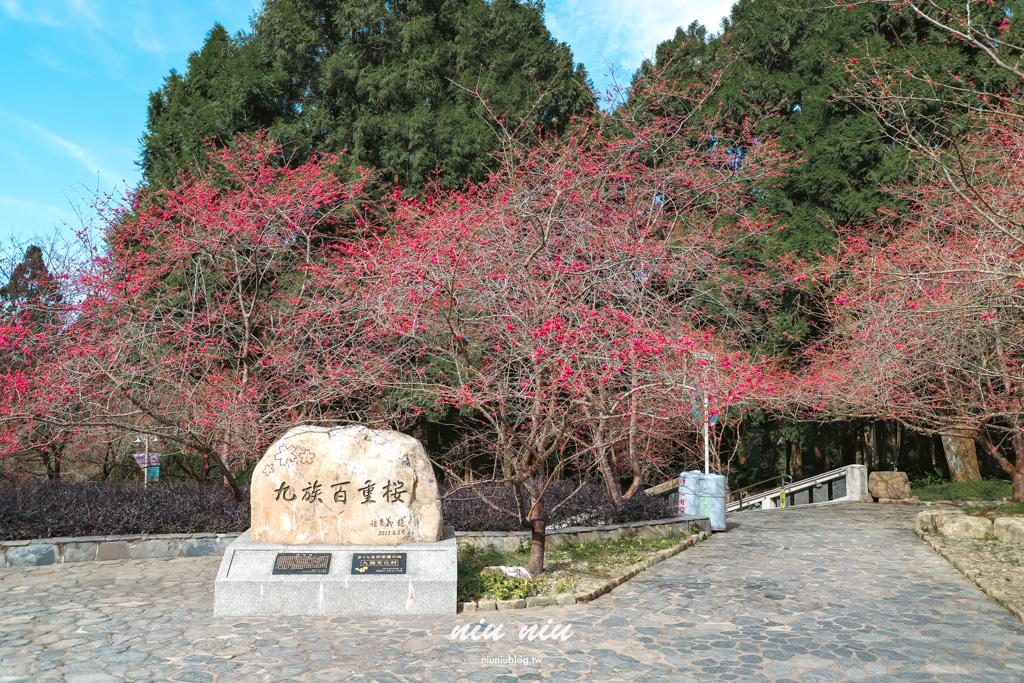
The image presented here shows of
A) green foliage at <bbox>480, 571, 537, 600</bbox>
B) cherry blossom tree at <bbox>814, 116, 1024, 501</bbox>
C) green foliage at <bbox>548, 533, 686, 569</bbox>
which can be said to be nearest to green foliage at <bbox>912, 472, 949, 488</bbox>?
cherry blossom tree at <bbox>814, 116, 1024, 501</bbox>

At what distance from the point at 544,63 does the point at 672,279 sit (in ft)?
20.3

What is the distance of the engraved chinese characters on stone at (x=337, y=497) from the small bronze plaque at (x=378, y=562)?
285 mm

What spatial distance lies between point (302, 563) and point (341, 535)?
48 centimetres

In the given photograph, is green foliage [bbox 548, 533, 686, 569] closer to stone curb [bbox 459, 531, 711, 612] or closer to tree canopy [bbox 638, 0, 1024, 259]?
stone curb [bbox 459, 531, 711, 612]

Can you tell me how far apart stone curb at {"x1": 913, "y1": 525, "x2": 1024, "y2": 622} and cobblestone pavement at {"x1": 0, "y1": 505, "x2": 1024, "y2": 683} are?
0.10 metres

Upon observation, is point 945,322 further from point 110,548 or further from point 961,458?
point 110,548

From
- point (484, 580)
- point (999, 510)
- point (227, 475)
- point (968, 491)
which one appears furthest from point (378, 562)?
point (968, 491)

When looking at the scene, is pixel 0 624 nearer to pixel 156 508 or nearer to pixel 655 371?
pixel 156 508

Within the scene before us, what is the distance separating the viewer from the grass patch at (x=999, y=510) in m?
12.9

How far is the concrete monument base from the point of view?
673 centimetres

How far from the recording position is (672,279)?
13.5 meters

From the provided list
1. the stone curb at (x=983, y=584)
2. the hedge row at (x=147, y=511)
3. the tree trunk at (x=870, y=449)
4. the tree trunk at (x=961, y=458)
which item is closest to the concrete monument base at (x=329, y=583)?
the hedge row at (x=147, y=511)

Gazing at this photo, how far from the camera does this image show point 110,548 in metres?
9.05

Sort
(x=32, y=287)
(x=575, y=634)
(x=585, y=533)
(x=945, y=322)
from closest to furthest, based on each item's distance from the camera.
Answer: (x=575, y=634)
(x=585, y=533)
(x=945, y=322)
(x=32, y=287)
